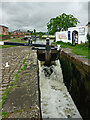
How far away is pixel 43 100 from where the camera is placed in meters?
5.43

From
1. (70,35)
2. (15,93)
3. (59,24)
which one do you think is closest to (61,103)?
(15,93)

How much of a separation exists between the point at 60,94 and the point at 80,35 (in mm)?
10162

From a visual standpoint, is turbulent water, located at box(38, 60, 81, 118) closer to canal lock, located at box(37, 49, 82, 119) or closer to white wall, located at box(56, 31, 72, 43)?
canal lock, located at box(37, 49, 82, 119)

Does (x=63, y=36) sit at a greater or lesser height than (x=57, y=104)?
greater

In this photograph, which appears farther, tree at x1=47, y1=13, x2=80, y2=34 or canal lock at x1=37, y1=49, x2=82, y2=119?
tree at x1=47, y1=13, x2=80, y2=34

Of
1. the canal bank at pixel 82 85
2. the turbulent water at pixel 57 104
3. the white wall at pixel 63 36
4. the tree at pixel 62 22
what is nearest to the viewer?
the canal bank at pixel 82 85

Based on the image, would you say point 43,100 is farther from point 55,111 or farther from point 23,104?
point 23,104

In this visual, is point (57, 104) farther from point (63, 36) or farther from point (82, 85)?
point (63, 36)

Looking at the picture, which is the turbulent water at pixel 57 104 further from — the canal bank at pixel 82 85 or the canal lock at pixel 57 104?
the canal bank at pixel 82 85

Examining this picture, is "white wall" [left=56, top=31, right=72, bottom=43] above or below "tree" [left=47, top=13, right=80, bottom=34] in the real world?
below

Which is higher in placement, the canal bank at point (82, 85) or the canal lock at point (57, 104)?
the canal bank at point (82, 85)

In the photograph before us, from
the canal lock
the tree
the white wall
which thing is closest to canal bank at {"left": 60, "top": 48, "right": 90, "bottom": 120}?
the canal lock

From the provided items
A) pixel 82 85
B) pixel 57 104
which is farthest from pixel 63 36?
pixel 82 85

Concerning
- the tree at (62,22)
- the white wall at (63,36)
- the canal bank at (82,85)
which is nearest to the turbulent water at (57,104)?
the canal bank at (82,85)
